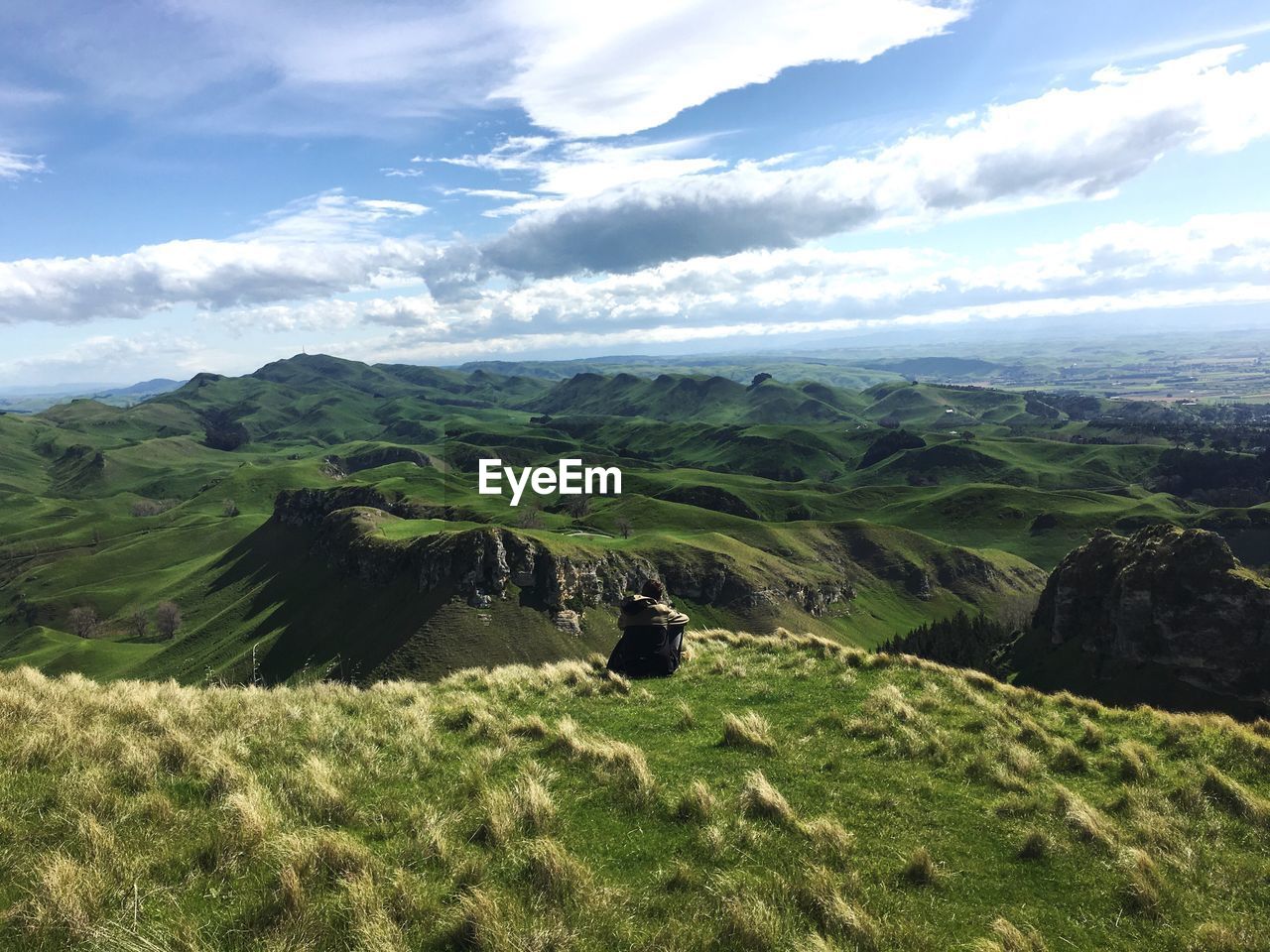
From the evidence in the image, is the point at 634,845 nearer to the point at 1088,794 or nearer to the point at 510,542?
the point at 1088,794

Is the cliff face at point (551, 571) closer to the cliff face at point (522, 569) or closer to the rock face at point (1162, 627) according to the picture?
the cliff face at point (522, 569)

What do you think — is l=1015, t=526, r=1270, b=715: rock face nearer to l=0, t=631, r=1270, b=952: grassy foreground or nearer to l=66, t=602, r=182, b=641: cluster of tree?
l=0, t=631, r=1270, b=952: grassy foreground

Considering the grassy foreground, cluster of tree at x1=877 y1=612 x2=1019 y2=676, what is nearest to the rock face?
cluster of tree at x1=877 y1=612 x2=1019 y2=676

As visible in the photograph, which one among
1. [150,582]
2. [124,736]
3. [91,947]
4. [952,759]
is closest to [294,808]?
[91,947]

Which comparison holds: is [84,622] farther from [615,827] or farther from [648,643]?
[615,827]

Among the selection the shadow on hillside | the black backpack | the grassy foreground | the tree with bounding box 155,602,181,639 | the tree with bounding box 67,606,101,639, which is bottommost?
the tree with bounding box 67,606,101,639

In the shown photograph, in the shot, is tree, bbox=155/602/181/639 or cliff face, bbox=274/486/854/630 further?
tree, bbox=155/602/181/639
